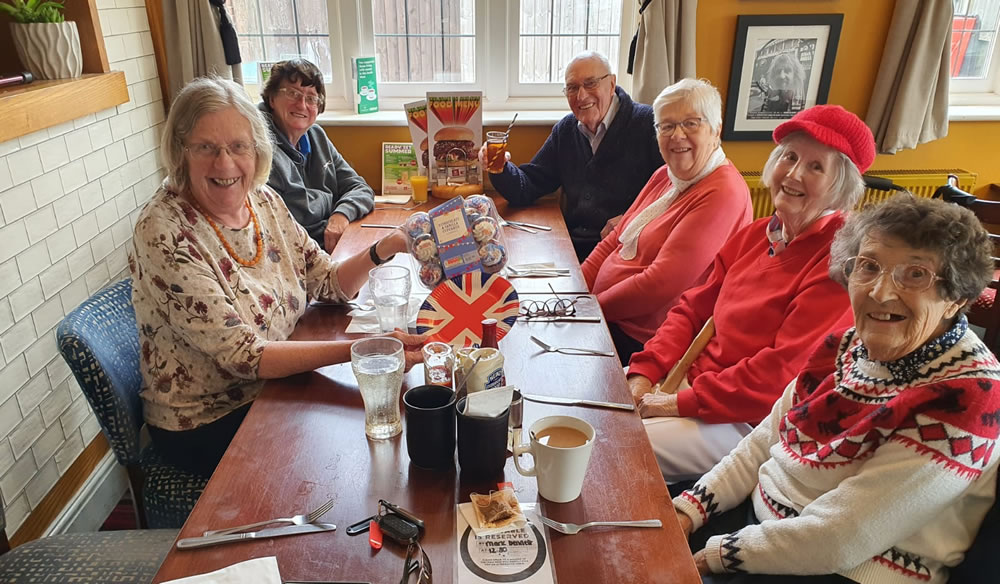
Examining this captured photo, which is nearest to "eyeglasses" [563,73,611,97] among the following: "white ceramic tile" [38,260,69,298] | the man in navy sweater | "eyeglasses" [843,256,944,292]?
the man in navy sweater

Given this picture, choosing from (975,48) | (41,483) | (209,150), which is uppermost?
(975,48)

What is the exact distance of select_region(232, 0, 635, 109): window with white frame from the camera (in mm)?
3434

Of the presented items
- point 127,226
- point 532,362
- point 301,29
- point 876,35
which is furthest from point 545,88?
point 532,362

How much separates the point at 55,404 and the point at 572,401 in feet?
6.10

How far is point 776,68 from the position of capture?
3289 mm

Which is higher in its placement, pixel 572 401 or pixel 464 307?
pixel 464 307

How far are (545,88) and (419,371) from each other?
8.47 feet

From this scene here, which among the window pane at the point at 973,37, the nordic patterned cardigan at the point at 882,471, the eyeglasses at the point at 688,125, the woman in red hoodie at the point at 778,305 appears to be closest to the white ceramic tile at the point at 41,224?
the woman in red hoodie at the point at 778,305

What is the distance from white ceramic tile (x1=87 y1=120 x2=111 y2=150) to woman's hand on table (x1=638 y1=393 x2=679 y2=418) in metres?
2.17

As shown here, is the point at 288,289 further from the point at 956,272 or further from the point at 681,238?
the point at 956,272

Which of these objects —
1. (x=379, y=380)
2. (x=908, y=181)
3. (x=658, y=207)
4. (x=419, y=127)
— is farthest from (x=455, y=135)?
(x=908, y=181)

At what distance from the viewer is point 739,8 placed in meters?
3.19

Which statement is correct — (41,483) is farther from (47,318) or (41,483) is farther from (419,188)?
(419,188)

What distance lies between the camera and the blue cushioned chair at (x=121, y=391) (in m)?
1.43
